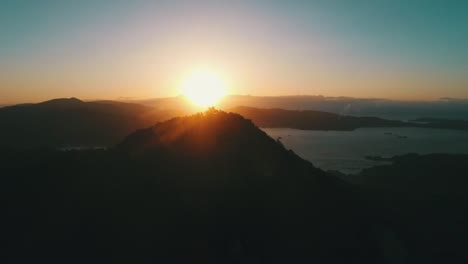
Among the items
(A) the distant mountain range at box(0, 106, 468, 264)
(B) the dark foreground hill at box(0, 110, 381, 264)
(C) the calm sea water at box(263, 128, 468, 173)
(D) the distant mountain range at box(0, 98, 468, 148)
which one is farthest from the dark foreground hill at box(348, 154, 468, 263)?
(D) the distant mountain range at box(0, 98, 468, 148)

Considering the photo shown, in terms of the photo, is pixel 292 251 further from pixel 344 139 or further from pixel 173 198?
pixel 344 139

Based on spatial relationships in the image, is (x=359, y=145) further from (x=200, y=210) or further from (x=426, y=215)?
(x=200, y=210)

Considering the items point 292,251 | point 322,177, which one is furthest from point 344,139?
point 292,251

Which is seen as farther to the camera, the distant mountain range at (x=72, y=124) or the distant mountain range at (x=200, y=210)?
the distant mountain range at (x=72, y=124)

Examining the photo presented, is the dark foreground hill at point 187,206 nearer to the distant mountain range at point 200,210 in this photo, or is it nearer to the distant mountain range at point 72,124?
the distant mountain range at point 200,210

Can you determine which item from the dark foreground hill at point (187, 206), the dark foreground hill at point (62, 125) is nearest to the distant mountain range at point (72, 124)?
the dark foreground hill at point (62, 125)

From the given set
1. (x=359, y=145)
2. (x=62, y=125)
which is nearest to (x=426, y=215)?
(x=359, y=145)
